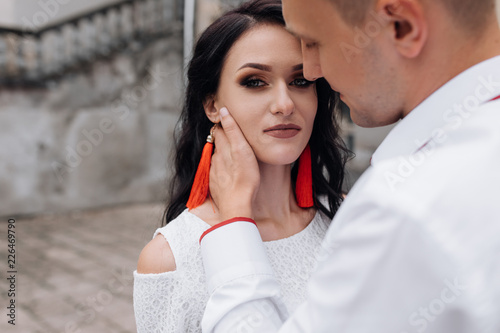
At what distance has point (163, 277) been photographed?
54.7 inches

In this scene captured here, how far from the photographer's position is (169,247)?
4.72 ft

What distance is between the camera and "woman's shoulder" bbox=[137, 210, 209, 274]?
1.41m

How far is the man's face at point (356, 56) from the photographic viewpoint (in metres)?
0.87

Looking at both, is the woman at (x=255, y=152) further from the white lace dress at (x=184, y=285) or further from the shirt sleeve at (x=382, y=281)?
the shirt sleeve at (x=382, y=281)

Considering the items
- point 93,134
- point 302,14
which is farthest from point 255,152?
point 93,134

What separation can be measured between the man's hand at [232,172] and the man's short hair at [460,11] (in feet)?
2.05

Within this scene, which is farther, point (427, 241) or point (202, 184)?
point (202, 184)

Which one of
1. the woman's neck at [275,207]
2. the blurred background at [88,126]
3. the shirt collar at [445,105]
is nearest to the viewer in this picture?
the shirt collar at [445,105]

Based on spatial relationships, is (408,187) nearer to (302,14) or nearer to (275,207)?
(302,14)

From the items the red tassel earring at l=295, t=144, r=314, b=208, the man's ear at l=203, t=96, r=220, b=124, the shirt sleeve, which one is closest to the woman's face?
the man's ear at l=203, t=96, r=220, b=124

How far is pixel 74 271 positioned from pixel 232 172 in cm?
365

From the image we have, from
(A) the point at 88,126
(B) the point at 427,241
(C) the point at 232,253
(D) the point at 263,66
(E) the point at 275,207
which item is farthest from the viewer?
(A) the point at 88,126

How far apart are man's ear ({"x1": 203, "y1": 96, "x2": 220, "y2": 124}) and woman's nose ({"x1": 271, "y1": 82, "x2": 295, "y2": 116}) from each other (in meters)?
0.28

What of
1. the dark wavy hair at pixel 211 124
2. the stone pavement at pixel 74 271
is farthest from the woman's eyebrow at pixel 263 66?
the stone pavement at pixel 74 271
